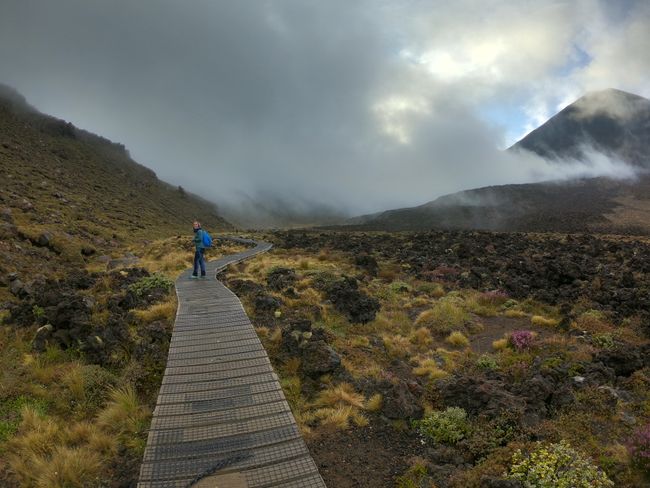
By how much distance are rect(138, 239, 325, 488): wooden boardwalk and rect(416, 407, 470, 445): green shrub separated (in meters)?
2.55

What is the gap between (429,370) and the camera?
33.0 ft

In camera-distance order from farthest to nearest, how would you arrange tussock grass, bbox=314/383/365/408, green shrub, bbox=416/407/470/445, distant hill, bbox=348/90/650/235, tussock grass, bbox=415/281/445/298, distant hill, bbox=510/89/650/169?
distant hill, bbox=510/89/650/169 < distant hill, bbox=348/90/650/235 < tussock grass, bbox=415/281/445/298 < tussock grass, bbox=314/383/365/408 < green shrub, bbox=416/407/470/445

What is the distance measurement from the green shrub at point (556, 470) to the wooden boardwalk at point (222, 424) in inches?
109

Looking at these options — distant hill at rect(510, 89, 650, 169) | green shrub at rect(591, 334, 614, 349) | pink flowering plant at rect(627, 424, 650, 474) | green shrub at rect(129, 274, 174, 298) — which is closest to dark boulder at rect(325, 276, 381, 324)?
green shrub at rect(129, 274, 174, 298)

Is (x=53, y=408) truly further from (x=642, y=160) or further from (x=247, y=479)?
(x=642, y=160)

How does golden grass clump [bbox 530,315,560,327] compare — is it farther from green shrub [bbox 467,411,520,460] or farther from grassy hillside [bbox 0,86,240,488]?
grassy hillside [bbox 0,86,240,488]

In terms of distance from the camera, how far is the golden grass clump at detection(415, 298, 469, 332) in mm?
13969

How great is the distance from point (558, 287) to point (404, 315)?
958 cm

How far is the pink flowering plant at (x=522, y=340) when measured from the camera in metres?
11.4

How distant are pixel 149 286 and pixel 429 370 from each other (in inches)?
425

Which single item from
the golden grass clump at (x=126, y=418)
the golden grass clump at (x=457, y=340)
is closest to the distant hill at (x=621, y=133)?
the golden grass clump at (x=457, y=340)

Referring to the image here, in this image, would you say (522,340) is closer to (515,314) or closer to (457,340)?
(457,340)

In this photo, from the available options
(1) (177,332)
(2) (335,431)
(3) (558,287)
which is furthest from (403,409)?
(3) (558,287)

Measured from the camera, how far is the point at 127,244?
4928cm
